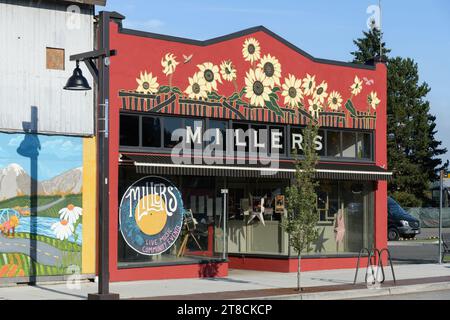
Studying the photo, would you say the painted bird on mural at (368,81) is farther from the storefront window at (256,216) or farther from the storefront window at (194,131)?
the storefront window at (194,131)

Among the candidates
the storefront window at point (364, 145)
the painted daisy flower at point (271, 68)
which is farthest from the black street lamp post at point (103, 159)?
the storefront window at point (364, 145)

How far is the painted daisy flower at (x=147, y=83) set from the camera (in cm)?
2018

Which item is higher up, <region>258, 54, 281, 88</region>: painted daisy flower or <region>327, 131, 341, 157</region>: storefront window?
<region>258, 54, 281, 88</region>: painted daisy flower

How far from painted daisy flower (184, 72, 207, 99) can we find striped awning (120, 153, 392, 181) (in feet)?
5.55

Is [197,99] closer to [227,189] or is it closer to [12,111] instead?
[227,189]

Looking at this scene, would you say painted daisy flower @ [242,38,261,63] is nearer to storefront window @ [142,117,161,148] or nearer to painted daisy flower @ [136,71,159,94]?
painted daisy flower @ [136,71,159,94]

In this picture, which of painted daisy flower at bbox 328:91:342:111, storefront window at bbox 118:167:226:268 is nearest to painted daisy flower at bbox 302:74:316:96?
painted daisy flower at bbox 328:91:342:111

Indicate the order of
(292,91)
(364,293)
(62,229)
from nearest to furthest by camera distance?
(364,293) < (62,229) < (292,91)

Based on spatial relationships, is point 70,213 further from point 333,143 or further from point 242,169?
point 333,143

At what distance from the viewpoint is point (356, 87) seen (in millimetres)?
24781

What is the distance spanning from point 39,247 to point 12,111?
10.2ft

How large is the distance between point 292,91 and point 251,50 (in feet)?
5.92

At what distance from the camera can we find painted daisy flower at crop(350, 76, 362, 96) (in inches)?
973

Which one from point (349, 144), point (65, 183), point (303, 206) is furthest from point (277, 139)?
point (65, 183)
